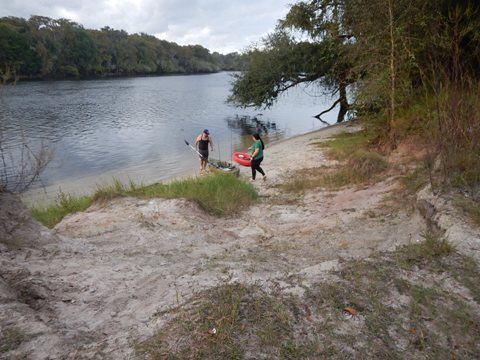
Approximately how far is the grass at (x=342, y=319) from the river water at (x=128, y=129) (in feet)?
26.8

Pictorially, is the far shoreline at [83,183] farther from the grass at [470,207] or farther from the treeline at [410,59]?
the grass at [470,207]

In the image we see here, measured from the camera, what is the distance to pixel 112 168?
19.8 m

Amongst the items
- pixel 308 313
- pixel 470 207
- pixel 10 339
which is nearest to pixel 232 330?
pixel 308 313

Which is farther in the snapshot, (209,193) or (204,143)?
(204,143)

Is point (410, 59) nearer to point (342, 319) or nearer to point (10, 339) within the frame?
point (342, 319)

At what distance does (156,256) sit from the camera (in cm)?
600

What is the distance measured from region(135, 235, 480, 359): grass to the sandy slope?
0.33 meters

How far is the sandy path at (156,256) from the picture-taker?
12.1 feet

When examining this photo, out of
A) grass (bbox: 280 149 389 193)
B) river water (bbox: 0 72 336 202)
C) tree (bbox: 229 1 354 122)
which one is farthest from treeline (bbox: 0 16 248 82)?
grass (bbox: 280 149 389 193)

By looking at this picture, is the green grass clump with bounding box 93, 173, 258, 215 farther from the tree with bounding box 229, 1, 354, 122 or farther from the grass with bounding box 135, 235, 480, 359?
the tree with bounding box 229, 1, 354, 122

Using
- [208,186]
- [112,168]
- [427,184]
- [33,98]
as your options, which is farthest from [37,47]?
[427,184]

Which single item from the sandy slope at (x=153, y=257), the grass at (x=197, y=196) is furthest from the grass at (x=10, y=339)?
the grass at (x=197, y=196)

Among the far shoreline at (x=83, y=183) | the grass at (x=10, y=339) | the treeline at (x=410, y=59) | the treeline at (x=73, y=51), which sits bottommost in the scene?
the far shoreline at (x=83, y=183)

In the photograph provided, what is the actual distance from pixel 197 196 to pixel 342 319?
6.06 m
